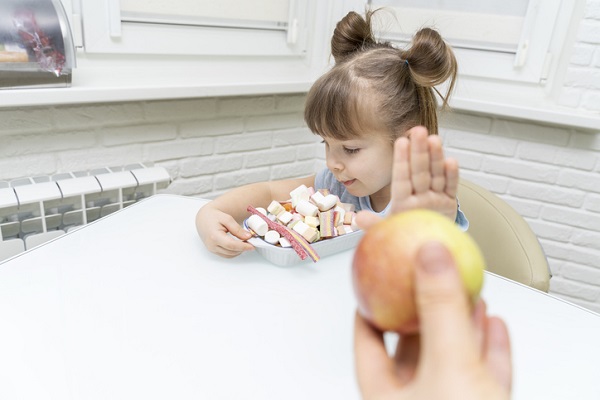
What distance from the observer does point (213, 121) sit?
4.69ft

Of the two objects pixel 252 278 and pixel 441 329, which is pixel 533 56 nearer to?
pixel 252 278

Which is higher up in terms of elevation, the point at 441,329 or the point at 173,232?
the point at 441,329

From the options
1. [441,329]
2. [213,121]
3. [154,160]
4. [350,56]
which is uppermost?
[350,56]

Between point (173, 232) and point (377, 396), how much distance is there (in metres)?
0.62

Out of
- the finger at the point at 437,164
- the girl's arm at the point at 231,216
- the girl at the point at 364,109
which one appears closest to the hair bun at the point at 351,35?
the girl at the point at 364,109

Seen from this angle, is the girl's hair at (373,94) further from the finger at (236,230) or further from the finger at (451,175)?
the finger at (451,175)

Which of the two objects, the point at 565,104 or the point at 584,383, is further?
the point at 565,104

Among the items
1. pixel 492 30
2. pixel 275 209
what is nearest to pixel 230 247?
pixel 275 209

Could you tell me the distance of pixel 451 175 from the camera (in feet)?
1.54

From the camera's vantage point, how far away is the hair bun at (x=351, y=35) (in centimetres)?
106

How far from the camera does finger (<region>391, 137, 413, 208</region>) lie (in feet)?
1.48

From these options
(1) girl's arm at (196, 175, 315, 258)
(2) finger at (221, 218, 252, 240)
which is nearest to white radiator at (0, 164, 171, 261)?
(1) girl's arm at (196, 175, 315, 258)

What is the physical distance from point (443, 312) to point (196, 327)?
15.6 inches

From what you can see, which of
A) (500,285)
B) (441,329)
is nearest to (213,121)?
(500,285)
